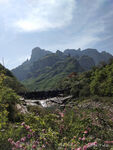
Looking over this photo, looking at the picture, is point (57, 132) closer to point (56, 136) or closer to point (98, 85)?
point (56, 136)

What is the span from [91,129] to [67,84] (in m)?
24.3

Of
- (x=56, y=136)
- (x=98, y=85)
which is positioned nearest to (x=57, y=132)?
(x=56, y=136)

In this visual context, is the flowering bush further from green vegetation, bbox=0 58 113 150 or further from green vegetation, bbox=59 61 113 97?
green vegetation, bbox=59 61 113 97

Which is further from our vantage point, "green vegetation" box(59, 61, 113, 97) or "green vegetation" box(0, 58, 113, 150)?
"green vegetation" box(59, 61, 113, 97)

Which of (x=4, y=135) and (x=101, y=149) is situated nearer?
(x=101, y=149)

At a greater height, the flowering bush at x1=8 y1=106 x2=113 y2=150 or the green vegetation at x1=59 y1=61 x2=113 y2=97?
the green vegetation at x1=59 y1=61 x2=113 y2=97

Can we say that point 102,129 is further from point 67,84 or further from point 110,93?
point 67,84

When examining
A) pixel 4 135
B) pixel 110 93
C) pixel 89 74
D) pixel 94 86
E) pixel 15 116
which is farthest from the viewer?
pixel 89 74

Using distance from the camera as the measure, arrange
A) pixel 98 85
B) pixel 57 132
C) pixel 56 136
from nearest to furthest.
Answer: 1. pixel 56 136
2. pixel 57 132
3. pixel 98 85

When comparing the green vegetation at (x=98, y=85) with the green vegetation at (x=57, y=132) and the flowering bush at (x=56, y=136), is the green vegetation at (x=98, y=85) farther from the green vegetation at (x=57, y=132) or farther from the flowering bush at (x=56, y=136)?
the flowering bush at (x=56, y=136)

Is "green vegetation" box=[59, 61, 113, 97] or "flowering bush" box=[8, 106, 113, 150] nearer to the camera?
"flowering bush" box=[8, 106, 113, 150]

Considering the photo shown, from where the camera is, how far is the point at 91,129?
4.75 meters

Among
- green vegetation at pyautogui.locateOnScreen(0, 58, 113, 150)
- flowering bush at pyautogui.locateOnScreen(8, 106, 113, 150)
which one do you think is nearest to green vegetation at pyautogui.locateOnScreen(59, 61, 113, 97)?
green vegetation at pyautogui.locateOnScreen(0, 58, 113, 150)

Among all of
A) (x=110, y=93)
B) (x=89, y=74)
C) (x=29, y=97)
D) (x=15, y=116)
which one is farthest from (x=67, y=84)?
(x=15, y=116)
